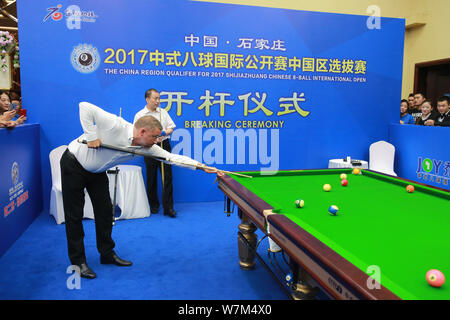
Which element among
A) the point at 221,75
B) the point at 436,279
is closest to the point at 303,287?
the point at 436,279

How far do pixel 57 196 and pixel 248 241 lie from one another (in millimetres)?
2403

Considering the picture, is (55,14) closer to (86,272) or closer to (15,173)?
(15,173)

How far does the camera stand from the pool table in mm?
1238

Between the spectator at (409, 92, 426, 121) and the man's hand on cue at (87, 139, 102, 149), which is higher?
the spectator at (409, 92, 426, 121)

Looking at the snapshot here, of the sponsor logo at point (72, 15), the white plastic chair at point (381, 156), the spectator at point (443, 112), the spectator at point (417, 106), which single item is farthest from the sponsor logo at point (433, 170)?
the sponsor logo at point (72, 15)

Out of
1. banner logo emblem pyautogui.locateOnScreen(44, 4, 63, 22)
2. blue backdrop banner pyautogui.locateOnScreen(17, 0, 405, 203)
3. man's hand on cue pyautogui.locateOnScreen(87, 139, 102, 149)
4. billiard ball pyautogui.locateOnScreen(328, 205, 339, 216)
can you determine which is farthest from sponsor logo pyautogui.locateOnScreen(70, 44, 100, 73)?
billiard ball pyautogui.locateOnScreen(328, 205, 339, 216)

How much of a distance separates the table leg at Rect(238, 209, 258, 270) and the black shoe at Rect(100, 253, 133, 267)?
0.93m

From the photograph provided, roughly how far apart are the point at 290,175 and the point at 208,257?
101 cm

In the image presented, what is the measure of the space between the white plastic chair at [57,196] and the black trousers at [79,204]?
1346 millimetres

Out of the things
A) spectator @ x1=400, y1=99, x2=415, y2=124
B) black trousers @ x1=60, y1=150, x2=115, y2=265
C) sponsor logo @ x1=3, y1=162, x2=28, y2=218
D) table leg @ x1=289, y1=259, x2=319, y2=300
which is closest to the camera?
table leg @ x1=289, y1=259, x2=319, y2=300

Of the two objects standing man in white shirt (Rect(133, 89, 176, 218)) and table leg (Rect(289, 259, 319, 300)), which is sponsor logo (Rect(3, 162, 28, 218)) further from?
table leg (Rect(289, 259, 319, 300))

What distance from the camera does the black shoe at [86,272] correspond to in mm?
2766

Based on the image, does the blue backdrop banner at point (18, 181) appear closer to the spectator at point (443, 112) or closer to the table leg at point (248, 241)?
the table leg at point (248, 241)
